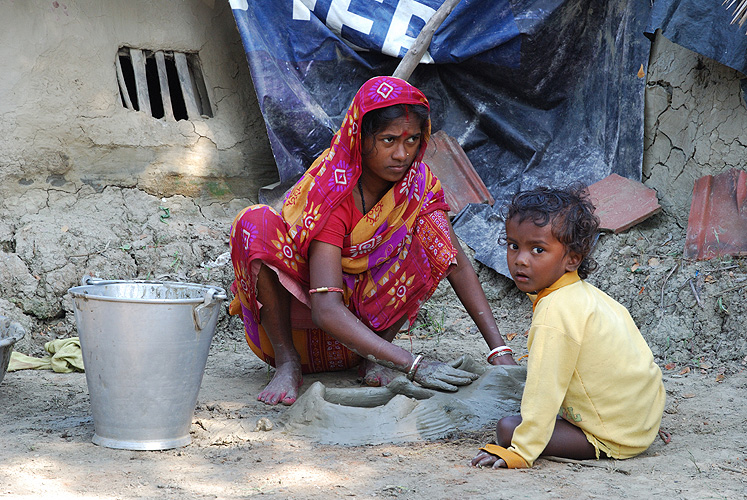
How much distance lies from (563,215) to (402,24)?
2.61 metres

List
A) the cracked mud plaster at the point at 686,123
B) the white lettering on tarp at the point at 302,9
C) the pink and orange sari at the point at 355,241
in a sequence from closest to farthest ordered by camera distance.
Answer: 1. the pink and orange sari at the point at 355,241
2. the cracked mud plaster at the point at 686,123
3. the white lettering on tarp at the point at 302,9

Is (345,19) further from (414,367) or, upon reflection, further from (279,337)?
(414,367)

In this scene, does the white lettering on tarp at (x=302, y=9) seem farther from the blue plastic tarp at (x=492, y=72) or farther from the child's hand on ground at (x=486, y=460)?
the child's hand on ground at (x=486, y=460)

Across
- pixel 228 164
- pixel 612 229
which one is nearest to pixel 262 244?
pixel 228 164

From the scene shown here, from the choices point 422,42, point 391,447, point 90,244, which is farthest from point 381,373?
point 422,42

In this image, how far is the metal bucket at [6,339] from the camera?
2499 millimetres

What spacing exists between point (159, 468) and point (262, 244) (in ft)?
2.86

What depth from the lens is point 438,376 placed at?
7.54ft

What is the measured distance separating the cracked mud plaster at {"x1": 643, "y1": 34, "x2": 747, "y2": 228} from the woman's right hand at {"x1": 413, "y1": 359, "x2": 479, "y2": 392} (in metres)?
2.08

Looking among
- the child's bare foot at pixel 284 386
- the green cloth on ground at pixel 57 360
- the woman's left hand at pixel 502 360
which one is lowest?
the green cloth on ground at pixel 57 360

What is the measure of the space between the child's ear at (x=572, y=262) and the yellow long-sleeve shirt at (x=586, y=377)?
2cm

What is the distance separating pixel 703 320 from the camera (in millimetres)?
3180

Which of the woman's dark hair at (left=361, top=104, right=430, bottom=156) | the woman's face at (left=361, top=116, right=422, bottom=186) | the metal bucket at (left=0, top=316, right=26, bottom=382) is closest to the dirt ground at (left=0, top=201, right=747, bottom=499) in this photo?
the metal bucket at (left=0, top=316, right=26, bottom=382)

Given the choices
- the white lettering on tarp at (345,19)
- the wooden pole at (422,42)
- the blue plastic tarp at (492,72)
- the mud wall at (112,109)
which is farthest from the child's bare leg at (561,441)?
the white lettering on tarp at (345,19)
